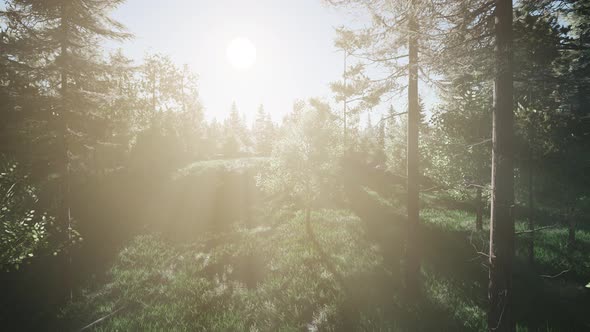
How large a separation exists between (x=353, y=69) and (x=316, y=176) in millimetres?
9382

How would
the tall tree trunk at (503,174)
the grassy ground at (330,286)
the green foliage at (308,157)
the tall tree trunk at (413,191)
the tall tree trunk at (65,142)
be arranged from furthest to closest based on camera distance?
1. the green foliage at (308,157)
2. the tall tree trunk at (65,142)
3. the tall tree trunk at (413,191)
4. the grassy ground at (330,286)
5. the tall tree trunk at (503,174)

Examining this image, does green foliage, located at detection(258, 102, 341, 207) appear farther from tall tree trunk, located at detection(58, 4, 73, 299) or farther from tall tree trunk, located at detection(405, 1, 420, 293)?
tall tree trunk, located at detection(58, 4, 73, 299)

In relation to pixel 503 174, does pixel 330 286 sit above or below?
below

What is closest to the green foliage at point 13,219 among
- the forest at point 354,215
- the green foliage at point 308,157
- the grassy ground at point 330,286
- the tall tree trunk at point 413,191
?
the forest at point 354,215

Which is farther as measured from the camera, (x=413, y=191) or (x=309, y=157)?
(x=309, y=157)

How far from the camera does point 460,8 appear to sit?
479 centimetres

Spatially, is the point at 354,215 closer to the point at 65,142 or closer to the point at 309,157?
the point at 309,157

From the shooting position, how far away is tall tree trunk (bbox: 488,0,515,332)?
174 inches

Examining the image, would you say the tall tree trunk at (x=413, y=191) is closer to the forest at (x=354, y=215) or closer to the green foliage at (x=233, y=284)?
the forest at (x=354, y=215)

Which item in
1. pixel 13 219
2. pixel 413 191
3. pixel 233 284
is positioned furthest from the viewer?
pixel 233 284

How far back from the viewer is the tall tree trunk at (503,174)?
4.43 m

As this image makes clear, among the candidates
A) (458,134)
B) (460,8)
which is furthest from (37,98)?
(458,134)

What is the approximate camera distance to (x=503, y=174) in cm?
449

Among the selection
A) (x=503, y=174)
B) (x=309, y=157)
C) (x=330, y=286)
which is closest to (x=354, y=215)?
(x=309, y=157)
